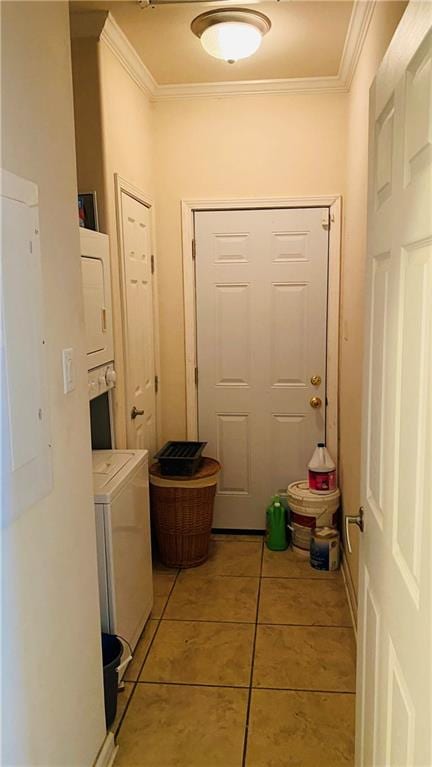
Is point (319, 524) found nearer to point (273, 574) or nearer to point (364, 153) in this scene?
point (273, 574)

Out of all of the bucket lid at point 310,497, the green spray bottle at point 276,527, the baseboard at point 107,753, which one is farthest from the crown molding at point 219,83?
the baseboard at point 107,753

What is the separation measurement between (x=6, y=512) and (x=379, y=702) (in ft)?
3.12

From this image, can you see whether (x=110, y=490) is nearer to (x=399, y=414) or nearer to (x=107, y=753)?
(x=107, y=753)

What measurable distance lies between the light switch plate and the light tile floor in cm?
130

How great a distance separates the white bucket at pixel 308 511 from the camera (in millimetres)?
3328

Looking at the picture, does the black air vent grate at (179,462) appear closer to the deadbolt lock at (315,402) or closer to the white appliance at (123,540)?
the white appliance at (123,540)

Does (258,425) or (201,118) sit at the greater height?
(201,118)

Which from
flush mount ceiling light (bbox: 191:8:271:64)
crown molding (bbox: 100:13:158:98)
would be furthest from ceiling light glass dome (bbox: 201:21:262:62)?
crown molding (bbox: 100:13:158:98)

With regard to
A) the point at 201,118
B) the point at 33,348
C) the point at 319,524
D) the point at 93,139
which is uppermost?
the point at 201,118

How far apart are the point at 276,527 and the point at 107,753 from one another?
5.87 feet

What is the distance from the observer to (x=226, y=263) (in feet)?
11.6

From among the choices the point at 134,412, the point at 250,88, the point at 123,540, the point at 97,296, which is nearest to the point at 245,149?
the point at 250,88

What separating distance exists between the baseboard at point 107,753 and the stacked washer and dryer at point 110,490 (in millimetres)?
370

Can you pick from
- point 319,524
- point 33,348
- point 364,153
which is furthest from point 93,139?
point 319,524
